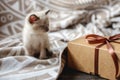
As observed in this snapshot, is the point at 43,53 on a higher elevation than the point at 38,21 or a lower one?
lower

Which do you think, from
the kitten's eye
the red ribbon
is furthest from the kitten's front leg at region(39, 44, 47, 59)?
the red ribbon

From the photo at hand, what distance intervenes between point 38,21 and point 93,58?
35 centimetres

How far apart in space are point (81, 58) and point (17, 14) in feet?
2.93

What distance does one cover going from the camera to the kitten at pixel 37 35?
1.06 metres

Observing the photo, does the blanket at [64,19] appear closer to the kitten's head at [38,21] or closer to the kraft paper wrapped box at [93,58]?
the kitten's head at [38,21]

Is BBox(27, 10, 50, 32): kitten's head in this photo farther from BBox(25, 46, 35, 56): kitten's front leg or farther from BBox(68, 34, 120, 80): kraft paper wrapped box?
BBox(68, 34, 120, 80): kraft paper wrapped box

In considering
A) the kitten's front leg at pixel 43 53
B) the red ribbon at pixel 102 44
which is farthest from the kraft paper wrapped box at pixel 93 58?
the kitten's front leg at pixel 43 53

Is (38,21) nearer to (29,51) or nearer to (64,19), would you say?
(29,51)

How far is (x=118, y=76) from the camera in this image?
801 mm

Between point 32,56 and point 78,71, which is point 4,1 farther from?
point 78,71

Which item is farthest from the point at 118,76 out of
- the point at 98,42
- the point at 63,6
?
the point at 63,6

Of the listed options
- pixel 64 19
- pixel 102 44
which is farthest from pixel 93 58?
pixel 64 19

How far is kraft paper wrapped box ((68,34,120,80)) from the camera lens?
2.65 ft

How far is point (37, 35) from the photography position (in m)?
1.09
